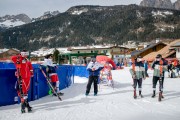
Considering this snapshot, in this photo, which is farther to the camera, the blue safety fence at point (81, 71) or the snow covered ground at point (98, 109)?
the blue safety fence at point (81, 71)

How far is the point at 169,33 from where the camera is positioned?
492 ft

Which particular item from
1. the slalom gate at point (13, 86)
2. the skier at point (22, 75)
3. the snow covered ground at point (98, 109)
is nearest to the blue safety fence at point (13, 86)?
the slalom gate at point (13, 86)

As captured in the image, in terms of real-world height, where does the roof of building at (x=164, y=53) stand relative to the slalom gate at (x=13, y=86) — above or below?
above

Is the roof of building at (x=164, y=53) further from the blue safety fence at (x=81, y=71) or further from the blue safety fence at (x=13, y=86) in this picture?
the blue safety fence at (x=13, y=86)

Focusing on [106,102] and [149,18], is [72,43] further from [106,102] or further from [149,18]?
[106,102]

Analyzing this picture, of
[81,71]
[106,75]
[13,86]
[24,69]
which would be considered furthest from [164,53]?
[24,69]

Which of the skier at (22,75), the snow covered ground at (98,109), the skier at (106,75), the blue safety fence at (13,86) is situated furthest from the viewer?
the skier at (106,75)

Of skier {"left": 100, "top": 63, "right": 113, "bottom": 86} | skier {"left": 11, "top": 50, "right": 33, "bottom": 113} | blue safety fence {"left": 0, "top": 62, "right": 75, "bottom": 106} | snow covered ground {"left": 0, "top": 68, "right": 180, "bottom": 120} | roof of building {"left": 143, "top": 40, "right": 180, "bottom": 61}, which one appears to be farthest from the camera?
roof of building {"left": 143, "top": 40, "right": 180, "bottom": 61}

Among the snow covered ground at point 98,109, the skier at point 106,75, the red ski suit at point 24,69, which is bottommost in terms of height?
the snow covered ground at point 98,109

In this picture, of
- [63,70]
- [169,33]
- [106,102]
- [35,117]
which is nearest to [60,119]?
[35,117]

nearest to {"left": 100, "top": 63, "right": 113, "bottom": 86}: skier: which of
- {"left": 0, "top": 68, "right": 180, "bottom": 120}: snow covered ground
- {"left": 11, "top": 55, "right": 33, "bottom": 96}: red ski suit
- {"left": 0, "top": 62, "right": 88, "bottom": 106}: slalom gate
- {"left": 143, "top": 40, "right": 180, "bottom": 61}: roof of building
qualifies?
{"left": 0, "top": 62, "right": 88, "bottom": 106}: slalom gate

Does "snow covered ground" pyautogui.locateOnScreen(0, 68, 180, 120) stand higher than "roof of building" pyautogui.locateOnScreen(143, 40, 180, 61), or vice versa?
"roof of building" pyautogui.locateOnScreen(143, 40, 180, 61)

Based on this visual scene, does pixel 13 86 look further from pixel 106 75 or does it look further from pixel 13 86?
pixel 106 75

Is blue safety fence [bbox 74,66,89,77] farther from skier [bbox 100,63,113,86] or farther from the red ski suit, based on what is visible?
the red ski suit
